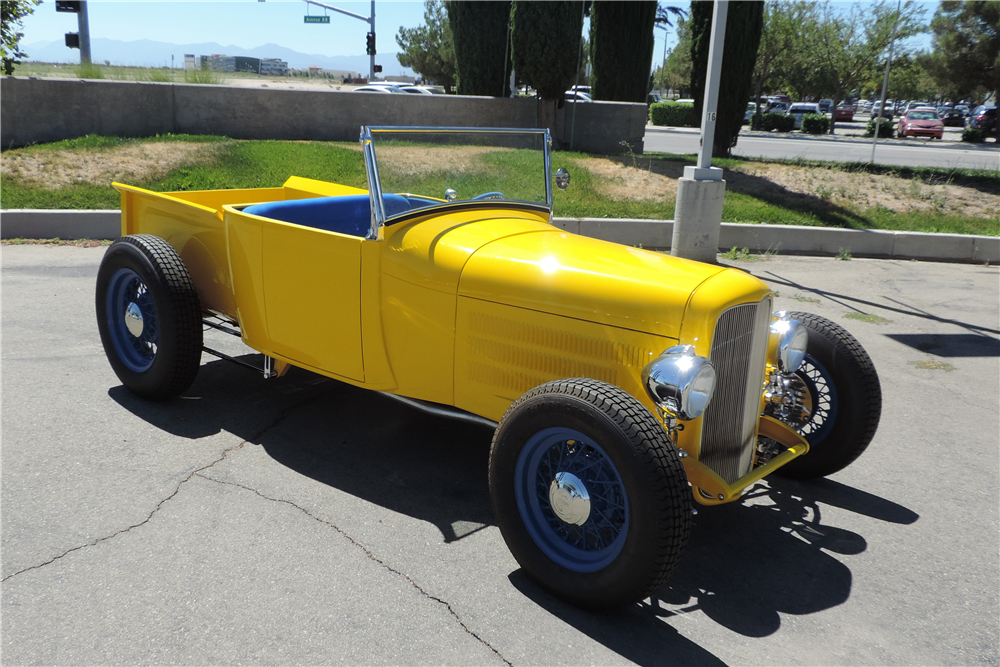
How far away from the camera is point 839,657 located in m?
2.51

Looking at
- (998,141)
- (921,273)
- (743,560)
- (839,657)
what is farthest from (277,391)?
(998,141)

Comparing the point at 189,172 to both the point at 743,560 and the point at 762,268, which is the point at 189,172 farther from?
the point at 743,560

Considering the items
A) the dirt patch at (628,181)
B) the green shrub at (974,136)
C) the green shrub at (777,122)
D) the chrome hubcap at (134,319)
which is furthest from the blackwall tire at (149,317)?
the green shrub at (974,136)

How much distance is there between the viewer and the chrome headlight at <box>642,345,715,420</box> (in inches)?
103

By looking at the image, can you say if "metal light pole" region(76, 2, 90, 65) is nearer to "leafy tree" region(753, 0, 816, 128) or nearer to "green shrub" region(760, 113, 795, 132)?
"leafy tree" region(753, 0, 816, 128)

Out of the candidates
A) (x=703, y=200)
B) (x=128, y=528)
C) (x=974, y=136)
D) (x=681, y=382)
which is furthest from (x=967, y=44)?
(x=128, y=528)

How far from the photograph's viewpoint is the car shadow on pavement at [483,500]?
107 inches

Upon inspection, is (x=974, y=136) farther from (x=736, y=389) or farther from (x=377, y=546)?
(x=377, y=546)

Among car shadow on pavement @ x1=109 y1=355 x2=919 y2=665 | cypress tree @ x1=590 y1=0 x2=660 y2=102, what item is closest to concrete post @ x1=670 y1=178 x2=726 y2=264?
car shadow on pavement @ x1=109 y1=355 x2=919 y2=665

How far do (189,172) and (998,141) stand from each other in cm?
3479

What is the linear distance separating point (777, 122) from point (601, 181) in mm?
28305

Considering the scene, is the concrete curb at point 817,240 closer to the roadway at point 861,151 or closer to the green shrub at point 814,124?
the roadway at point 861,151

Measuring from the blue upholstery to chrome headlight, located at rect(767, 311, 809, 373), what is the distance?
7.64ft

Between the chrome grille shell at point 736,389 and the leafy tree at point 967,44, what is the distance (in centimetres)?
3723
